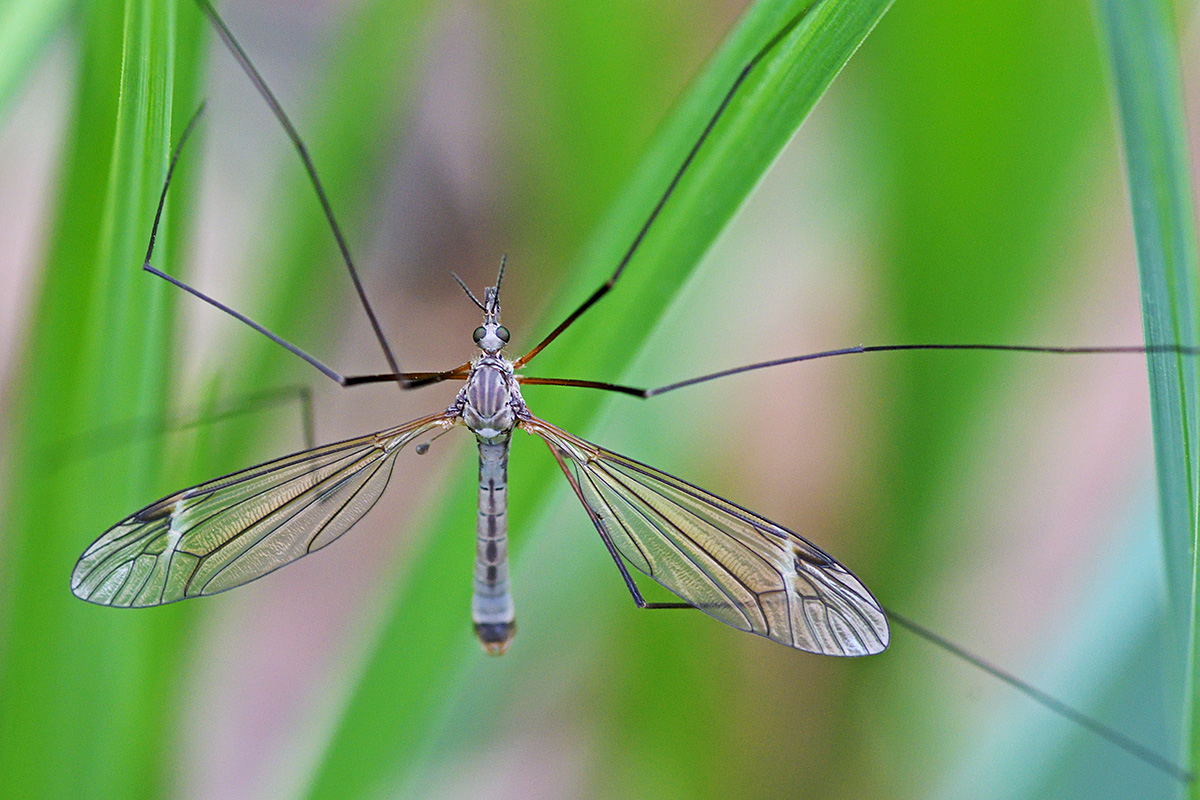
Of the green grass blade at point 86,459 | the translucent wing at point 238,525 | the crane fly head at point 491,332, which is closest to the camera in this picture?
the green grass blade at point 86,459

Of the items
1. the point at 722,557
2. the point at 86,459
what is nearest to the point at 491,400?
the point at 722,557

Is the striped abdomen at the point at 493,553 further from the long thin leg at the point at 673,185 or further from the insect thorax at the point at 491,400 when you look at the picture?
the long thin leg at the point at 673,185

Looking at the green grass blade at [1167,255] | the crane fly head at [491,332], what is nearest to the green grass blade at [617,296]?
the crane fly head at [491,332]

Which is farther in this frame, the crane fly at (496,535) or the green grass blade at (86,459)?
the crane fly at (496,535)

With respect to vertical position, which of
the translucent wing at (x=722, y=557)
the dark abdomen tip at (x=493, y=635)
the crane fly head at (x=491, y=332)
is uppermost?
the crane fly head at (x=491, y=332)

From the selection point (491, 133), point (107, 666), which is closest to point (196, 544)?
point (107, 666)

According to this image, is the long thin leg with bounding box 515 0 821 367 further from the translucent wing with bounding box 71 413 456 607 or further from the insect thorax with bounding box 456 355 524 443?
the translucent wing with bounding box 71 413 456 607

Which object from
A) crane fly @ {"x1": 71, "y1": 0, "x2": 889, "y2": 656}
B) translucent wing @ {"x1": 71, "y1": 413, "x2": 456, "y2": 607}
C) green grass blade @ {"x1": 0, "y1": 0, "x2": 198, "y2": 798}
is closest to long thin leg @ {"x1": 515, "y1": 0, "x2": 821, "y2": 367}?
crane fly @ {"x1": 71, "y1": 0, "x2": 889, "y2": 656}
